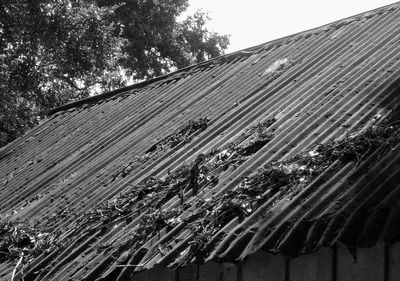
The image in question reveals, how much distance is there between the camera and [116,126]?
34.3 feet

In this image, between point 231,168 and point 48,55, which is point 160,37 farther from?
point 231,168

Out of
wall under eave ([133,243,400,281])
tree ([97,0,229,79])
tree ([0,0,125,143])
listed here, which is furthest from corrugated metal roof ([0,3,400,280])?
tree ([97,0,229,79])

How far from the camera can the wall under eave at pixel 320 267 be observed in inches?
160

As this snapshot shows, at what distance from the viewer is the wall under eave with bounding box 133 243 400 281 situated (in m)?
4.06

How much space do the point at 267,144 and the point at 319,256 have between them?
207 centimetres

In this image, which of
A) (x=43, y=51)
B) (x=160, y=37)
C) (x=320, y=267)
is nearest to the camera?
(x=320, y=267)

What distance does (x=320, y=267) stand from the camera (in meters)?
4.35

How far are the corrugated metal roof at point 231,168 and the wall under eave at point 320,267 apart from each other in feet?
0.97

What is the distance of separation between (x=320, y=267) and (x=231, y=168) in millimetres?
1940

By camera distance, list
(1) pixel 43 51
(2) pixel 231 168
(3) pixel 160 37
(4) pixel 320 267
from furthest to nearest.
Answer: (3) pixel 160 37 < (1) pixel 43 51 < (2) pixel 231 168 < (4) pixel 320 267

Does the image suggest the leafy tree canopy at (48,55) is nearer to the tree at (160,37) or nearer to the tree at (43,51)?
the tree at (43,51)

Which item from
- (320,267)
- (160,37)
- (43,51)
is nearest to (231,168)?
(320,267)

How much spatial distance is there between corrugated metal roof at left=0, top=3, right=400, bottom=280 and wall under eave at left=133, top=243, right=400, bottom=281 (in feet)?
0.97

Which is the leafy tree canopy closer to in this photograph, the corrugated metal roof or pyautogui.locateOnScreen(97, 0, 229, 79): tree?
pyautogui.locateOnScreen(97, 0, 229, 79): tree
